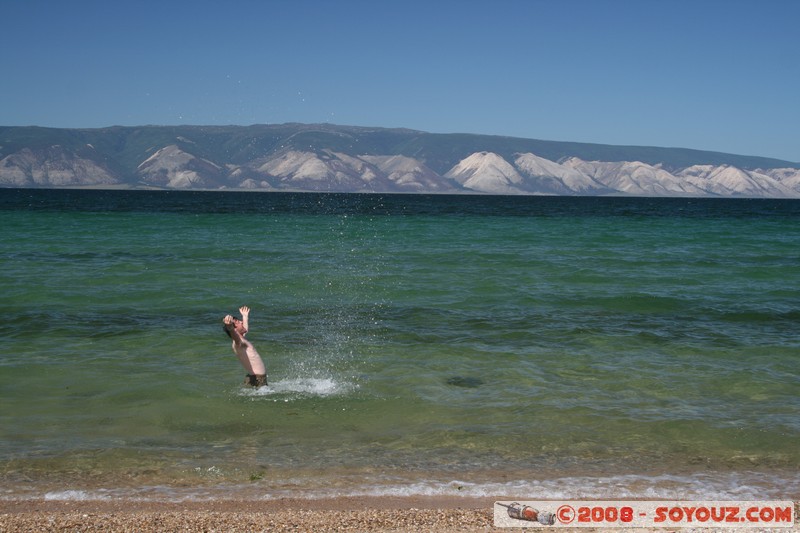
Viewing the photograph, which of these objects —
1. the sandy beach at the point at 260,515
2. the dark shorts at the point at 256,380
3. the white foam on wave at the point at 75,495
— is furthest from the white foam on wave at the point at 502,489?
the dark shorts at the point at 256,380

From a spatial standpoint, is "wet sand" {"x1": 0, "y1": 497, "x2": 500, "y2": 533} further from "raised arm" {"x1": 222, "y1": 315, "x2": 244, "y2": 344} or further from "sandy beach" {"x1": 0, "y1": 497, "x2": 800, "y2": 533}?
"raised arm" {"x1": 222, "y1": 315, "x2": 244, "y2": 344}

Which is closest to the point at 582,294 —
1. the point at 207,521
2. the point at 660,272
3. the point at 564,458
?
the point at 660,272

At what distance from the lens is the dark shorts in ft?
37.0

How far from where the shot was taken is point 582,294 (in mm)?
20828

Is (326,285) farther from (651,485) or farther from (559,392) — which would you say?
(651,485)

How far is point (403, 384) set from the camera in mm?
11688

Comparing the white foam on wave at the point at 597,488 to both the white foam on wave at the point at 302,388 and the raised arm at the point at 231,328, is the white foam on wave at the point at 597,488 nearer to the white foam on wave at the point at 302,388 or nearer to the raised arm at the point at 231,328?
the raised arm at the point at 231,328

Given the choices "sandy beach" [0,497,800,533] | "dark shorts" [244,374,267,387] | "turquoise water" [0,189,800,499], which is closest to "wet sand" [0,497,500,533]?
"sandy beach" [0,497,800,533]

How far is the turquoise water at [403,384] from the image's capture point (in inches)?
321

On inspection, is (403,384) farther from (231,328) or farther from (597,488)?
(597,488)

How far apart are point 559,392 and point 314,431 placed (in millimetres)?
3718

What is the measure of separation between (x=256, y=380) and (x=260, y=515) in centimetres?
448

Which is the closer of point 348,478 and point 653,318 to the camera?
point 348,478

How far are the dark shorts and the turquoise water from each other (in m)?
0.22
